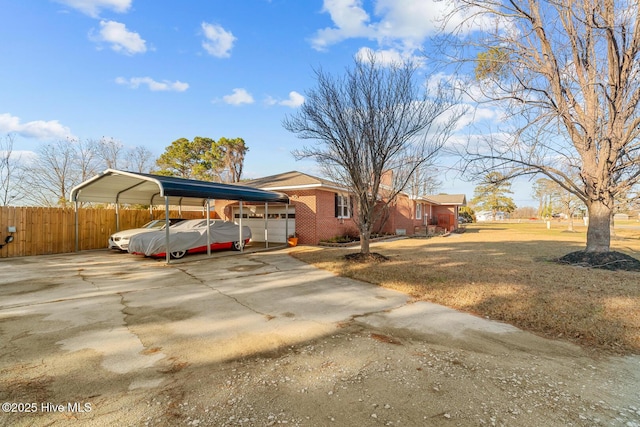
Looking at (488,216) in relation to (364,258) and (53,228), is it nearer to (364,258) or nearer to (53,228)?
(364,258)

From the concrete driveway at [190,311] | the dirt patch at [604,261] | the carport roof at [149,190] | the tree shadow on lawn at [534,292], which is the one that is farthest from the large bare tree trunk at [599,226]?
the carport roof at [149,190]

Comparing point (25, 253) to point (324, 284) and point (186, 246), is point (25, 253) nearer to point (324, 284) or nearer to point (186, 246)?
point (186, 246)

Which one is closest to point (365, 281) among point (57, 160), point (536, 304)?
point (536, 304)

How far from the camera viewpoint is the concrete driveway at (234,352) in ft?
8.04

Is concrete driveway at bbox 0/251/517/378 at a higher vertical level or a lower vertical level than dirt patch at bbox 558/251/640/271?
lower

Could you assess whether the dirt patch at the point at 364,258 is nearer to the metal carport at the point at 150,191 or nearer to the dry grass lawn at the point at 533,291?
the dry grass lawn at the point at 533,291

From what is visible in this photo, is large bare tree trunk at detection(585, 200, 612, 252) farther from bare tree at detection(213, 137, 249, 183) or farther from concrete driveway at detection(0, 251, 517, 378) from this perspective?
bare tree at detection(213, 137, 249, 183)

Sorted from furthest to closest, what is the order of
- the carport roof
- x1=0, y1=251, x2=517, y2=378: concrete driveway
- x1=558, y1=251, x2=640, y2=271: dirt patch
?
the carport roof
x1=558, y1=251, x2=640, y2=271: dirt patch
x1=0, y1=251, x2=517, y2=378: concrete driveway

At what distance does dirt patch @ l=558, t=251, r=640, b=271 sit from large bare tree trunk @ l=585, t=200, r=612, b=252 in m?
0.21

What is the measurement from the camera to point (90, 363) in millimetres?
3158

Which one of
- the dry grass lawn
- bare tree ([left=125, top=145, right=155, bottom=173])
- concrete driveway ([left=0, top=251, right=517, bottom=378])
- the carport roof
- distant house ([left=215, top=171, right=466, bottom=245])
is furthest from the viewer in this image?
bare tree ([left=125, top=145, right=155, bottom=173])

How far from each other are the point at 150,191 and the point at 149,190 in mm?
330

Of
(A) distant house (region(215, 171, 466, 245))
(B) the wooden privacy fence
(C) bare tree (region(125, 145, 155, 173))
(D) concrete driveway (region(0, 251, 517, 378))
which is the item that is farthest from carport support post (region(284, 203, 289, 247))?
(C) bare tree (region(125, 145, 155, 173))

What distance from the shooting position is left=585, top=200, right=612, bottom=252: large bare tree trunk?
889 centimetres
